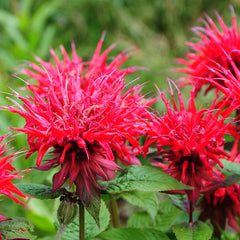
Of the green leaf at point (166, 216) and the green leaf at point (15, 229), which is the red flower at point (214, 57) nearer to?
the green leaf at point (166, 216)

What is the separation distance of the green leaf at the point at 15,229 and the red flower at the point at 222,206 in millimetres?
366

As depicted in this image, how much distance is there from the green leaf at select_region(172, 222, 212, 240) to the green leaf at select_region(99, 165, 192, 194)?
9 cm

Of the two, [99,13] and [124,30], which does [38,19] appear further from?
[124,30]

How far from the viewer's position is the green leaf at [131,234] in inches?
24.7

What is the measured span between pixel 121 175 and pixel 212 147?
0.16 m

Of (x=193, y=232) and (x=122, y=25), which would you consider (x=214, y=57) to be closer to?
(x=193, y=232)

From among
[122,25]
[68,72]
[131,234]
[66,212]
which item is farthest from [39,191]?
[122,25]

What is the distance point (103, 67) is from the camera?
88cm

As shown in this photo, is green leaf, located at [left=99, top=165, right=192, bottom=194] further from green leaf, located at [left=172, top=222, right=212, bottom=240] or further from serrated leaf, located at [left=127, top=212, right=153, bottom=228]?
serrated leaf, located at [left=127, top=212, right=153, bottom=228]

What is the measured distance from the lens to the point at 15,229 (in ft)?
1.75

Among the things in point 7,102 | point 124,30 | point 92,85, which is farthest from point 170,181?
point 124,30

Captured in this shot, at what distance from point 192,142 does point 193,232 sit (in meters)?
0.14

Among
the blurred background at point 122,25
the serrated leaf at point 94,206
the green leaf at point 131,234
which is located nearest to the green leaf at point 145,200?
the green leaf at point 131,234

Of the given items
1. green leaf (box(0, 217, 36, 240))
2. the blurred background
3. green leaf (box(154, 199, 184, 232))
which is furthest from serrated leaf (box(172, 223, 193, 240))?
the blurred background
